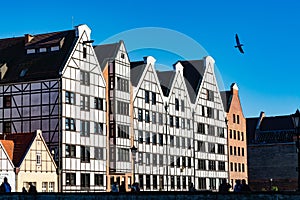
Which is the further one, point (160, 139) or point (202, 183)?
point (202, 183)

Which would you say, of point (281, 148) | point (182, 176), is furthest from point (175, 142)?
point (281, 148)

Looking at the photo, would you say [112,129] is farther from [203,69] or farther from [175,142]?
[203,69]

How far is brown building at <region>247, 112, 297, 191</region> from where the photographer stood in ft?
325

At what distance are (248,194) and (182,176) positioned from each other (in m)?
53.8

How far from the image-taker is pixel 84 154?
6141 centimetres

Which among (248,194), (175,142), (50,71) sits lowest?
(248,194)

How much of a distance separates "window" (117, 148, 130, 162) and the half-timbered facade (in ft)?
6.39

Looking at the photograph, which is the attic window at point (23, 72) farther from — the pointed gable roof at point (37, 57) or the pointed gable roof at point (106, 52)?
the pointed gable roof at point (106, 52)

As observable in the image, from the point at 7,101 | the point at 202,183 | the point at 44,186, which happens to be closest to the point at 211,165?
the point at 202,183

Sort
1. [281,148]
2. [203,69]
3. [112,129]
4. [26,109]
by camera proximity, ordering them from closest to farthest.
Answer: [26,109] < [112,129] < [203,69] < [281,148]

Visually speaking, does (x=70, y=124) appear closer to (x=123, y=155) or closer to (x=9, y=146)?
(x=9, y=146)

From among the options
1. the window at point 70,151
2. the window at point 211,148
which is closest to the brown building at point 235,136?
the window at point 211,148

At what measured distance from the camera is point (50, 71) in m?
60.4

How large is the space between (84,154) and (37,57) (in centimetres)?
1074
